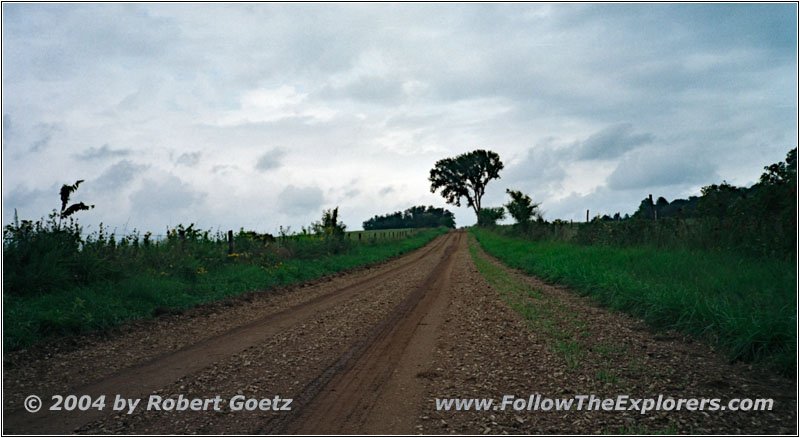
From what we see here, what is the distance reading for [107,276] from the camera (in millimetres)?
8898

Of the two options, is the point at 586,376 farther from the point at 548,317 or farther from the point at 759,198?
the point at 759,198

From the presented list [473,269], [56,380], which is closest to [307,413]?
[56,380]

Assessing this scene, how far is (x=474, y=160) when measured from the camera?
64.9 m

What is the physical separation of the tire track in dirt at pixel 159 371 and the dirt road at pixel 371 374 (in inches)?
0.7

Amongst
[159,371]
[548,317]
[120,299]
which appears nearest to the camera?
[159,371]

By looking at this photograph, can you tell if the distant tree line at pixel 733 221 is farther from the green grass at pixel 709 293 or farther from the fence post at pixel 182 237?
the fence post at pixel 182 237

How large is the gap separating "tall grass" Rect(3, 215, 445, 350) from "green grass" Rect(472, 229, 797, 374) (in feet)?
26.4

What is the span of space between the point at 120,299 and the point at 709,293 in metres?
9.72

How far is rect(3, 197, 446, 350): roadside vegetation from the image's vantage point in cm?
660

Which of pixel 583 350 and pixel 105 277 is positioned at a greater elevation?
pixel 105 277

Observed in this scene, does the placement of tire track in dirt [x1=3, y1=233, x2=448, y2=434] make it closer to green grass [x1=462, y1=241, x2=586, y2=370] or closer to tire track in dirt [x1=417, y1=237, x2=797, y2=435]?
tire track in dirt [x1=417, y1=237, x2=797, y2=435]

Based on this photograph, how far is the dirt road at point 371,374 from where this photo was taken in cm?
344

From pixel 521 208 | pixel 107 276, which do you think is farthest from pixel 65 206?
pixel 521 208

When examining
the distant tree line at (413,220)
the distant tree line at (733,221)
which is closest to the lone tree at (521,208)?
the distant tree line at (733,221)
